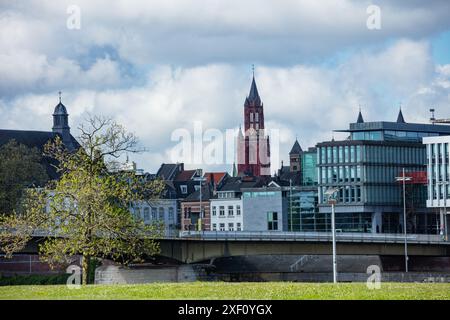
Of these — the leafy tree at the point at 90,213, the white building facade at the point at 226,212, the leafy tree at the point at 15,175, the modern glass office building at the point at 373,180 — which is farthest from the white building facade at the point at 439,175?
the leafy tree at the point at 90,213

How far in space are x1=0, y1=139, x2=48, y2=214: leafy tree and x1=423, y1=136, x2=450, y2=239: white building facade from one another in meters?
42.2

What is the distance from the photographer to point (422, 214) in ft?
449

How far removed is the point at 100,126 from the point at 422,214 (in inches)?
3175

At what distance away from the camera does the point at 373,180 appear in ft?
446

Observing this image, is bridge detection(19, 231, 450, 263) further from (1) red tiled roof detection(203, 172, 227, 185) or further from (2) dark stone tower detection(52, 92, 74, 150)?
(1) red tiled roof detection(203, 172, 227, 185)

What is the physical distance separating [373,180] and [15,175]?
42946 mm

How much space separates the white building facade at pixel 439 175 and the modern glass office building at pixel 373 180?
13.6 ft

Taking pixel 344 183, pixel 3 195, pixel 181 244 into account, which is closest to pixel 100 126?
pixel 181 244

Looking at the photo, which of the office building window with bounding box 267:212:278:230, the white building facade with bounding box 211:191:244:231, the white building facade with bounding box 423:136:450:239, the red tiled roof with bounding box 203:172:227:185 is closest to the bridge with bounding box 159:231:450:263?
the white building facade with bounding box 423:136:450:239

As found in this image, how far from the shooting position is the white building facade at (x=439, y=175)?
128125mm

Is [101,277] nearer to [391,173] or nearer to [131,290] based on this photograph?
[131,290]

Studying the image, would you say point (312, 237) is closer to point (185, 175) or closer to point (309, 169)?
point (309, 169)

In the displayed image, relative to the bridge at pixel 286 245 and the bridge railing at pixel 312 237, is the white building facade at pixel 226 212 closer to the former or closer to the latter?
the bridge railing at pixel 312 237

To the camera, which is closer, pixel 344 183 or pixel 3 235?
pixel 3 235
